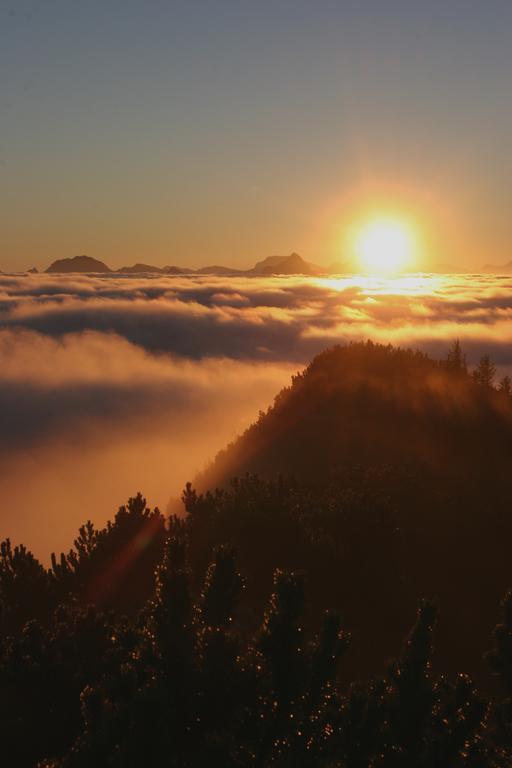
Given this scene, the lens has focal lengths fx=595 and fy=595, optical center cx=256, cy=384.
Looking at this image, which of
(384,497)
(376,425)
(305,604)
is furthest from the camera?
(376,425)

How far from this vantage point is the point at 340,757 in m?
9.07

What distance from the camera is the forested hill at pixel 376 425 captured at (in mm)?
36031

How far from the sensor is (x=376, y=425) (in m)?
40.0

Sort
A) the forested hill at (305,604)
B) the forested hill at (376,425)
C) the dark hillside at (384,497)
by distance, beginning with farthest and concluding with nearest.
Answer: the forested hill at (376,425) → the dark hillside at (384,497) → the forested hill at (305,604)

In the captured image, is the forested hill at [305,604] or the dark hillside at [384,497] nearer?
the forested hill at [305,604]

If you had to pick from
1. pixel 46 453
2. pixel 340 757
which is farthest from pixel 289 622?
pixel 46 453

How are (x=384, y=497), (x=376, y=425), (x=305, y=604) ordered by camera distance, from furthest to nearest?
(x=376, y=425)
(x=384, y=497)
(x=305, y=604)

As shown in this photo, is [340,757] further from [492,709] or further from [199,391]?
[199,391]

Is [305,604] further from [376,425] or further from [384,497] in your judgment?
[376,425]

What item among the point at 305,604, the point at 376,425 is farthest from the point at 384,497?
the point at 305,604

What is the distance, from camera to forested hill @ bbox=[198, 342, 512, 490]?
118ft

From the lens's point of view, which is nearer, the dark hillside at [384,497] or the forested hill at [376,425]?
the dark hillside at [384,497]

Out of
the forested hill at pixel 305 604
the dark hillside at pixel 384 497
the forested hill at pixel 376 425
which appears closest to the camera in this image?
the forested hill at pixel 305 604

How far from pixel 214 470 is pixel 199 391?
486ft
